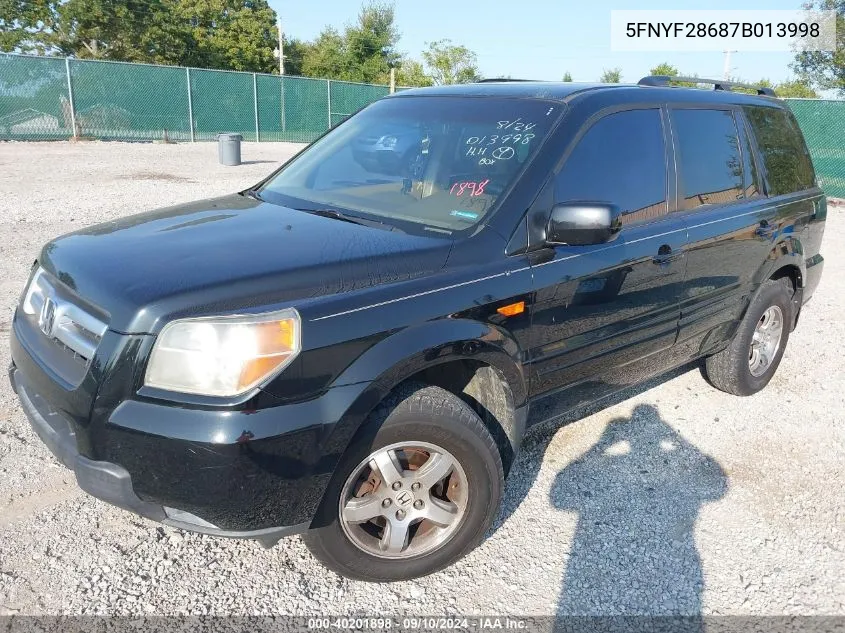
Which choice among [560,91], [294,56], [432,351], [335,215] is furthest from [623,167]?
[294,56]

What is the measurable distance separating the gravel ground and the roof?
1.54 m

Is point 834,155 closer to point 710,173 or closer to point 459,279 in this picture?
point 710,173

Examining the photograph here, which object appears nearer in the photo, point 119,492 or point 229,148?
point 119,492

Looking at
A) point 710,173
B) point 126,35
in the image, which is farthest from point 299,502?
point 126,35

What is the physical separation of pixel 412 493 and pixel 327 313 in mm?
822

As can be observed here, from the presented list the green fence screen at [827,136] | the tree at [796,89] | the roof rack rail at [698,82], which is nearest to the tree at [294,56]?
the tree at [796,89]

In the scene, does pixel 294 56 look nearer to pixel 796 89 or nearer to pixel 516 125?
pixel 796 89

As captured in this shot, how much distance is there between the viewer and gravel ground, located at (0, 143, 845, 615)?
2596 millimetres

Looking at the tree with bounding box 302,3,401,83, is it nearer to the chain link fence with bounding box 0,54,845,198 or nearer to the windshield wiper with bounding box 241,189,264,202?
the chain link fence with bounding box 0,54,845,198

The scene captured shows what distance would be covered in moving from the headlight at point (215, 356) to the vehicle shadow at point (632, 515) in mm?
1494

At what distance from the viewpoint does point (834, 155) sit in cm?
1545

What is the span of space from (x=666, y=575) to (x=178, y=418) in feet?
6.80

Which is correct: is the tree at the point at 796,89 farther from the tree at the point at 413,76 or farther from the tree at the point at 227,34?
the tree at the point at 227,34

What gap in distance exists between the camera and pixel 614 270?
315cm
